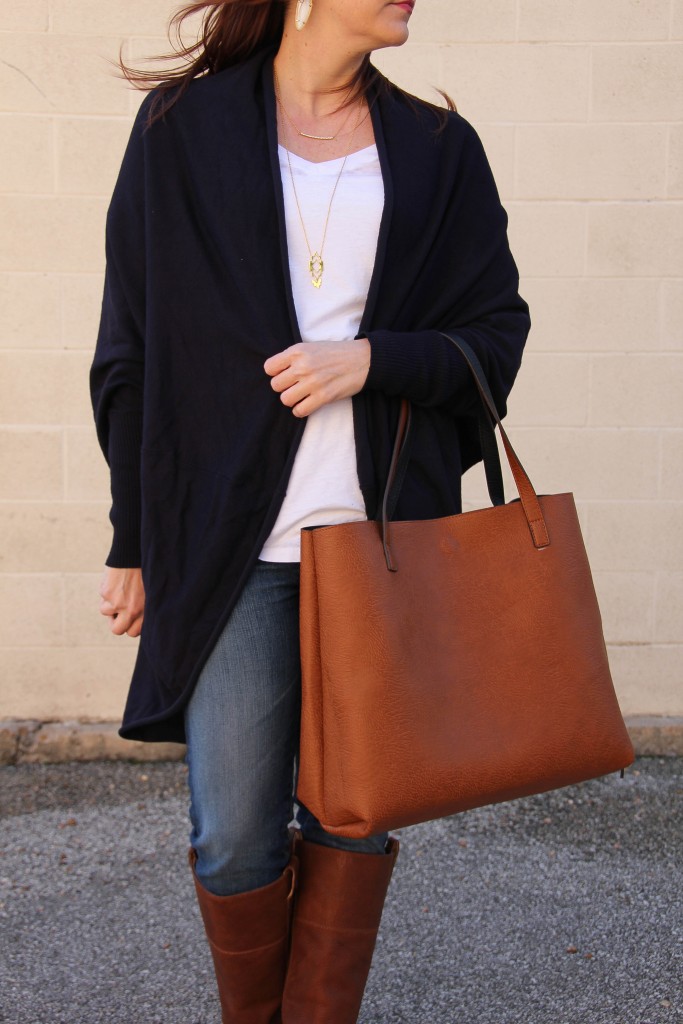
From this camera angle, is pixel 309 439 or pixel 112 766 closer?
pixel 309 439

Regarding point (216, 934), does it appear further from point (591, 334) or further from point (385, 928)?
point (591, 334)

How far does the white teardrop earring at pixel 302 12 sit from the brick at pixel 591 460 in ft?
6.74

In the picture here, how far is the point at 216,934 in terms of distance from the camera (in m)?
1.83

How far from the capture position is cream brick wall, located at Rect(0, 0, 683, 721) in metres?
3.51

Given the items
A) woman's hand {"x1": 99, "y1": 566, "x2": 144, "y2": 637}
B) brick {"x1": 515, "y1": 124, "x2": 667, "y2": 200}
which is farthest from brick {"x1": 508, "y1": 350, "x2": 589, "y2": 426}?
woman's hand {"x1": 99, "y1": 566, "x2": 144, "y2": 637}

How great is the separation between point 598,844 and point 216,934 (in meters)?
1.68

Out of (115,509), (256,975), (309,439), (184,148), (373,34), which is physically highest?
(373,34)

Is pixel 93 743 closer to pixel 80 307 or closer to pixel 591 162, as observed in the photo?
pixel 80 307

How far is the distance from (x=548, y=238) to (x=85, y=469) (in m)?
1.67

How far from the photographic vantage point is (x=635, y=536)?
12.4ft

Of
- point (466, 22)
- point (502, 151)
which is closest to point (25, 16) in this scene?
point (466, 22)

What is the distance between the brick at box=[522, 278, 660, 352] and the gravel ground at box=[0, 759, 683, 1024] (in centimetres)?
142

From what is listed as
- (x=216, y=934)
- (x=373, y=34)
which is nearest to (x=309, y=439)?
(x=373, y=34)

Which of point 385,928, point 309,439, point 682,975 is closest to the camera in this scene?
point 309,439
